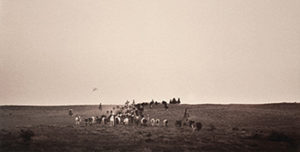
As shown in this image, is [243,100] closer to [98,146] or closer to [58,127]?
[98,146]

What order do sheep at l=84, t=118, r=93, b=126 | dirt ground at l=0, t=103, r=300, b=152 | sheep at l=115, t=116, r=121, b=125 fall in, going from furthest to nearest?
sheep at l=115, t=116, r=121, b=125
sheep at l=84, t=118, r=93, b=126
dirt ground at l=0, t=103, r=300, b=152

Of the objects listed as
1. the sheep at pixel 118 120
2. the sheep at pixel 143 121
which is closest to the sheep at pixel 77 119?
the sheep at pixel 118 120

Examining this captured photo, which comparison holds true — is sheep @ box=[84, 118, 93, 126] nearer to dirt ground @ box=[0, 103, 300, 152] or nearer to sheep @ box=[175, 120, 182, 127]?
dirt ground @ box=[0, 103, 300, 152]

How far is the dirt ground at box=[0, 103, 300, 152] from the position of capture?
13.6 m

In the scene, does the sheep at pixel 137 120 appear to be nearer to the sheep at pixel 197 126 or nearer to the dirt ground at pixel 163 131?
the dirt ground at pixel 163 131

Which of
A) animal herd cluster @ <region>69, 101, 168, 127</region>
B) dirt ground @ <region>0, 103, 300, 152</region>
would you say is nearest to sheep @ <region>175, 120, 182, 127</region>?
dirt ground @ <region>0, 103, 300, 152</region>

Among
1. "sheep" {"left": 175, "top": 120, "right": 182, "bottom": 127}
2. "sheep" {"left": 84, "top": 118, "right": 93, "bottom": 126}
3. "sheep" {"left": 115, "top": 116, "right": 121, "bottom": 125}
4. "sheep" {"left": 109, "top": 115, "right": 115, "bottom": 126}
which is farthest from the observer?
"sheep" {"left": 115, "top": 116, "right": 121, "bottom": 125}

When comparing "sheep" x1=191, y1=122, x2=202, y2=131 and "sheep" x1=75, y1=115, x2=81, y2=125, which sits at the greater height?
"sheep" x1=75, y1=115, x2=81, y2=125

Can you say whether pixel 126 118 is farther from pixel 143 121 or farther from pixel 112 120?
pixel 143 121

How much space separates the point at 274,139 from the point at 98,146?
7.61m

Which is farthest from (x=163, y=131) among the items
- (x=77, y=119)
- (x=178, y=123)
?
(x=77, y=119)

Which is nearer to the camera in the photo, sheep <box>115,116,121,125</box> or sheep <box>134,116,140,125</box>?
sheep <box>134,116,140,125</box>

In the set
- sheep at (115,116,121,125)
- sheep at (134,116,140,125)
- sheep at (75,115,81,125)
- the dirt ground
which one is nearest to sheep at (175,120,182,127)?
the dirt ground

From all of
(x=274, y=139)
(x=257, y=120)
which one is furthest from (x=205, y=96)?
(x=274, y=139)
